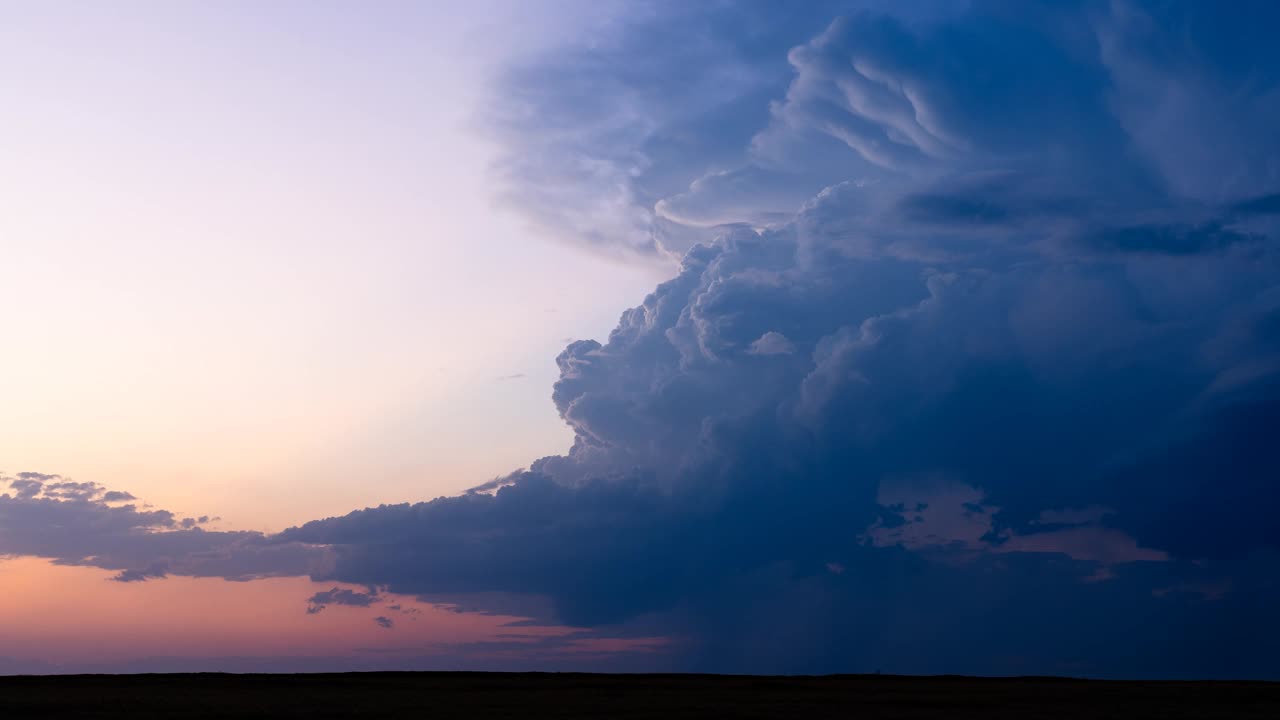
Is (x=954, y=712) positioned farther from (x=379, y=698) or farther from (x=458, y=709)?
(x=379, y=698)

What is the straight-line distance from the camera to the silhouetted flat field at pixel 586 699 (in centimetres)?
6362

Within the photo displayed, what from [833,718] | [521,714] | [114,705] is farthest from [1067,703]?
[114,705]

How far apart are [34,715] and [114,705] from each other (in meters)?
7.80

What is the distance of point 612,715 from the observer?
61656 millimetres

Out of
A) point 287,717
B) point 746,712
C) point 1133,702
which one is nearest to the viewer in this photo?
point 287,717

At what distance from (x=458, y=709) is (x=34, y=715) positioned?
2226 centimetres

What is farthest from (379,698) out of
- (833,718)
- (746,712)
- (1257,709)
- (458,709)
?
(1257,709)

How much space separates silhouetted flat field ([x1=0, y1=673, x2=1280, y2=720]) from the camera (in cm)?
6362

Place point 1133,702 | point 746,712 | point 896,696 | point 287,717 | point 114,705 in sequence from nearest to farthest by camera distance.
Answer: point 287,717 → point 746,712 → point 114,705 → point 1133,702 → point 896,696

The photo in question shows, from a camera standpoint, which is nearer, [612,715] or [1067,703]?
[612,715]

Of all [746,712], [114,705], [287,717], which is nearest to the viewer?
[287,717]

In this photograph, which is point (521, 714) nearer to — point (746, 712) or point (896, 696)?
point (746, 712)

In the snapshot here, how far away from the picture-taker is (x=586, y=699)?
7675 centimetres

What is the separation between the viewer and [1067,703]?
238 ft
